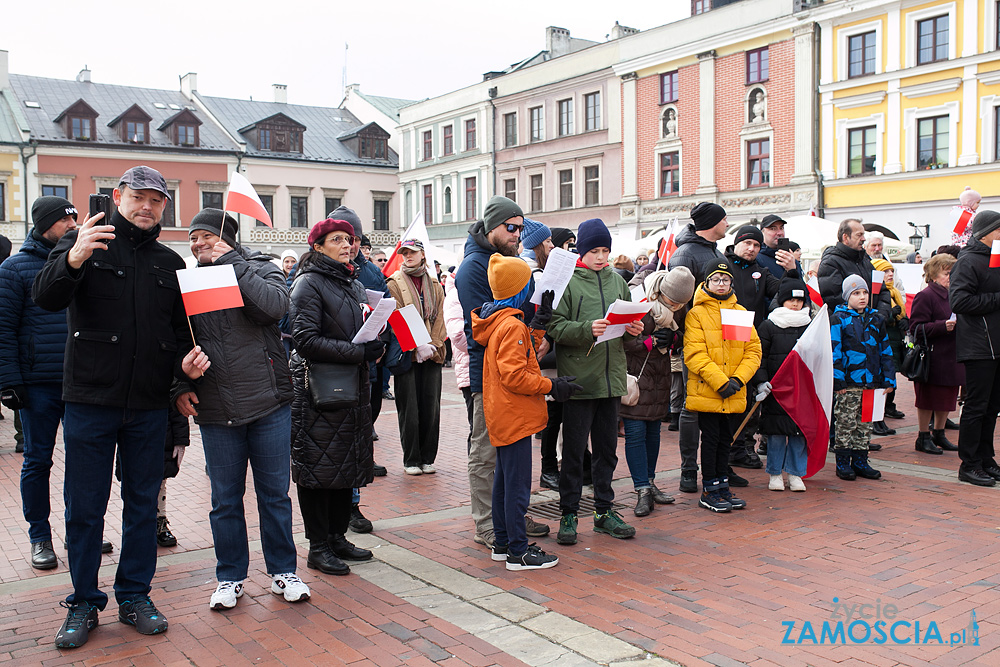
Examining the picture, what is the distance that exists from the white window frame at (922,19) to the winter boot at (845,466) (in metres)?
23.0

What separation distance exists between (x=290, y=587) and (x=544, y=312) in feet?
6.75

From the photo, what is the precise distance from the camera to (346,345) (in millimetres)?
4891

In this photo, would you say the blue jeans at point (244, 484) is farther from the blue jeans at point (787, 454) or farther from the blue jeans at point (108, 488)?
the blue jeans at point (787, 454)

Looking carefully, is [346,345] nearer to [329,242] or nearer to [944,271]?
[329,242]

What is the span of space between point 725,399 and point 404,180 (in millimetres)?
42941

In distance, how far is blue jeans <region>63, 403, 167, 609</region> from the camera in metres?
4.16

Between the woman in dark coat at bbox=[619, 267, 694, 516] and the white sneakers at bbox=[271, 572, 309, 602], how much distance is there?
8.37 feet

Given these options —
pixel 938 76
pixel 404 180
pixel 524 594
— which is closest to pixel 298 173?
pixel 404 180

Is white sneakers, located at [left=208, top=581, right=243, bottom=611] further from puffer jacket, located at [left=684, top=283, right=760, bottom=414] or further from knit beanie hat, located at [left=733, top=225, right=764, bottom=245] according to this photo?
knit beanie hat, located at [left=733, top=225, right=764, bottom=245]

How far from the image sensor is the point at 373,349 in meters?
4.98

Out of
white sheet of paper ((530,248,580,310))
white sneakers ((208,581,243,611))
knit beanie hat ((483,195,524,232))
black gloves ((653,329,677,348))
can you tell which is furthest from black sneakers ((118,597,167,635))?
black gloves ((653,329,677,348))

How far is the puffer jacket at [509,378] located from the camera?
195 inches

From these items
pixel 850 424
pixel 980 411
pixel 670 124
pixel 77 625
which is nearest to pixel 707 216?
pixel 850 424

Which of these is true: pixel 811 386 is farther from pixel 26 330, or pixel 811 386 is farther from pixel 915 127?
pixel 915 127
